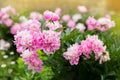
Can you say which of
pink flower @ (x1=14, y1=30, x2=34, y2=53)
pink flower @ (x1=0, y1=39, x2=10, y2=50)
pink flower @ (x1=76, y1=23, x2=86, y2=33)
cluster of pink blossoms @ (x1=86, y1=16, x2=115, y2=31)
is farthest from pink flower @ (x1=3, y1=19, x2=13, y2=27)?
pink flower @ (x1=14, y1=30, x2=34, y2=53)

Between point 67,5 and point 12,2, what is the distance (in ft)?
4.37

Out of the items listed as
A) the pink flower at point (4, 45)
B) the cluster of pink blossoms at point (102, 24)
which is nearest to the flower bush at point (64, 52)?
the cluster of pink blossoms at point (102, 24)

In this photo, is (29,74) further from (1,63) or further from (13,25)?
(13,25)

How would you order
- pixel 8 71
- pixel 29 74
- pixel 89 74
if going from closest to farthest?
pixel 89 74, pixel 29 74, pixel 8 71

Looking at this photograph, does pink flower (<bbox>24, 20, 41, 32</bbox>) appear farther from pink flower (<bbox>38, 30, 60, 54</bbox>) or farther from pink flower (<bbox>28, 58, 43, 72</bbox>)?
pink flower (<bbox>28, 58, 43, 72</bbox>)

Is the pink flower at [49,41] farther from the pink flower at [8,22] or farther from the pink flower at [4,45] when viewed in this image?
the pink flower at [8,22]

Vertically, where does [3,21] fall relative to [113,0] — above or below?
below

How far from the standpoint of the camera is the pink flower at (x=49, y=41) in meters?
2.87

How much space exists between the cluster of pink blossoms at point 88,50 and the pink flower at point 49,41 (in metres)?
0.13

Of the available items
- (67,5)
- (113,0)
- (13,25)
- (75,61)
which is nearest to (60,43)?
(75,61)

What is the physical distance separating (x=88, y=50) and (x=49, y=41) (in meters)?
0.30

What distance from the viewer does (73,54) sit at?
2955mm

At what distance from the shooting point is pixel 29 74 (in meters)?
3.60

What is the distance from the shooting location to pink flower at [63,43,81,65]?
9.68 ft
